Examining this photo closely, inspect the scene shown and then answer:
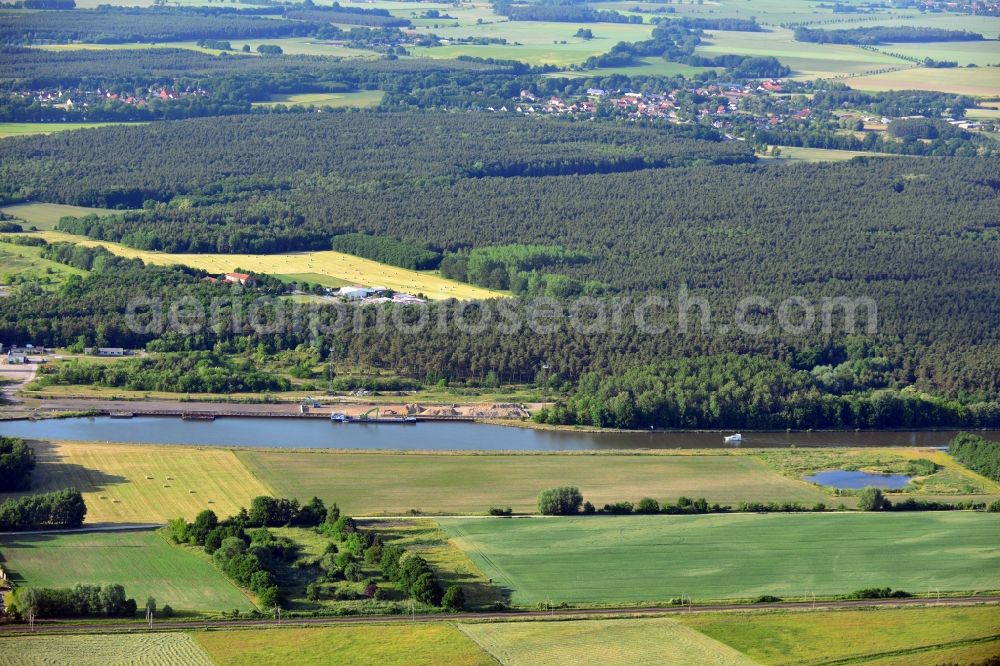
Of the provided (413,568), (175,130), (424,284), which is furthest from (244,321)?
(175,130)

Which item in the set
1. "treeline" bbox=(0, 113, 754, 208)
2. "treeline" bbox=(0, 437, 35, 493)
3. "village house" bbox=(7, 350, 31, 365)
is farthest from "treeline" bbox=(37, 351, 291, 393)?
"treeline" bbox=(0, 113, 754, 208)

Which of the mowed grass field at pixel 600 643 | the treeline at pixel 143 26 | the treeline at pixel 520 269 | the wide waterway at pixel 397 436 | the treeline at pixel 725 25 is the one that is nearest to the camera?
the mowed grass field at pixel 600 643

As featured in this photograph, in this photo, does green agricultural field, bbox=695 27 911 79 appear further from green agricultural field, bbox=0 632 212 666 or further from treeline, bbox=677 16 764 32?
green agricultural field, bbox=0 632 212 666

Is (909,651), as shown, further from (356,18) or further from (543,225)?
(356,18)

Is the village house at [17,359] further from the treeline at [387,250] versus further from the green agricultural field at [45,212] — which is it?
the green agricultural field at [45,212]

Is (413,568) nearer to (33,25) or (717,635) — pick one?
(717,635)

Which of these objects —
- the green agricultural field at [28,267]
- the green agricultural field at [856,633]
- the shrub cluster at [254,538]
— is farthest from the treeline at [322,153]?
the green agricultural field at [856,633]

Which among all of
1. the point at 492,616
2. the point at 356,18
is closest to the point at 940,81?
the point at 356,18
